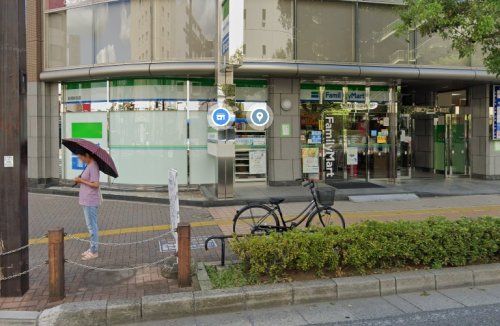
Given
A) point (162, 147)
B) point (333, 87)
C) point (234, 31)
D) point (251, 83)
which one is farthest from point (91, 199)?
point (333, 87)

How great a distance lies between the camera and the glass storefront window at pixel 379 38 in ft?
46.8

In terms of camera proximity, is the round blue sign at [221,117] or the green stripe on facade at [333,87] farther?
the green stripe on facade at [333,87]

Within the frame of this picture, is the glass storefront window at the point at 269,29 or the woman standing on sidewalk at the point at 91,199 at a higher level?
the glass storefront window at the point at 269,29

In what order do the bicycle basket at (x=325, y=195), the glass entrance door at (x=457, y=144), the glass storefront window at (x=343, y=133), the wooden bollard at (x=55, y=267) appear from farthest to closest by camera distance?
the glass entrance door at (x=457, y=144), the glass storefront window at (x=343, y=133), the bicycle basket at (x=325, y=195), the wooden bollard at (x=55, y=267)

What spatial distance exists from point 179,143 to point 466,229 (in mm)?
9152

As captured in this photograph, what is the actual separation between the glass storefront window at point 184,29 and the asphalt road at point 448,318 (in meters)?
9.89

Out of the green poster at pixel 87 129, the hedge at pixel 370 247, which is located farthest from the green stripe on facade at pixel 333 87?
the hedge at pixel 370 247

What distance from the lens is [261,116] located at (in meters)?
13.7

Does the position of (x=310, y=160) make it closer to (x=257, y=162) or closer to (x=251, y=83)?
(x=257, y=162)

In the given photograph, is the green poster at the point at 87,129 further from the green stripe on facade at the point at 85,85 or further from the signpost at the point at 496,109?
the signpost at the point at 496,109

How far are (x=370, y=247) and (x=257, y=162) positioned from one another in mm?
8566

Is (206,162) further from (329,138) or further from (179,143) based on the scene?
(329,138)

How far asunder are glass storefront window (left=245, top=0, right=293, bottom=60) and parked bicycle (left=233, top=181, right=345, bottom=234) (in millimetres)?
6723

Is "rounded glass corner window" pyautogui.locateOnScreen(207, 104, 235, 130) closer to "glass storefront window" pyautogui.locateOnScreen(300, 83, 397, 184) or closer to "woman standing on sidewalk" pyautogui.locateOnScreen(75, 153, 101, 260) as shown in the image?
"glass storefront window" pyautogui.locateOnScreen(300, 83, 397, 184)
